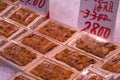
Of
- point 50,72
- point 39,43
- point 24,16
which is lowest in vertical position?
point 50,72

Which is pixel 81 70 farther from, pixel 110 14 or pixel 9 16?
pixel 9 16

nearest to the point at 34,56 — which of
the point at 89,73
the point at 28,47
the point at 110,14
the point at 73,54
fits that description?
the point at 28,47

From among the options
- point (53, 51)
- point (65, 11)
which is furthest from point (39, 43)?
point (65, 11)

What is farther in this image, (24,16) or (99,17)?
(24,16)

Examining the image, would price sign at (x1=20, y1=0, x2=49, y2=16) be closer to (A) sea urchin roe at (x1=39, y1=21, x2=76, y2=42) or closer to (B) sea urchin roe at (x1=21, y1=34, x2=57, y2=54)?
(A) sea urchin roe at (x1=39, y1=21, x2=76, y2=42)

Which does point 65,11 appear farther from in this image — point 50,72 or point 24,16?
point 50,72

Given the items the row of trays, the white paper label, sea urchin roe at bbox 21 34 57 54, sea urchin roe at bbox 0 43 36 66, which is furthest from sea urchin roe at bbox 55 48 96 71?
the white paper label
